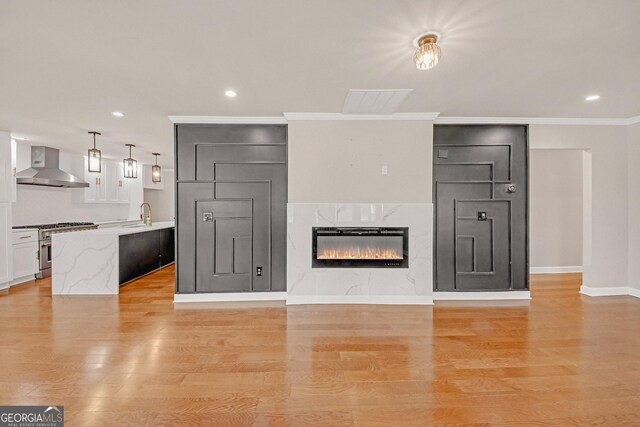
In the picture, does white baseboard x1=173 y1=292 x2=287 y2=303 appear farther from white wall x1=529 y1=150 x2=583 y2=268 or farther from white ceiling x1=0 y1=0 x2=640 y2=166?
white wall x1=529 y1=150 x2=583 y2=268

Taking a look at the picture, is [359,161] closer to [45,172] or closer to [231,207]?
[231,207]

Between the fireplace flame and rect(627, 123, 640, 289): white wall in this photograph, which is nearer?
the fireplace flame

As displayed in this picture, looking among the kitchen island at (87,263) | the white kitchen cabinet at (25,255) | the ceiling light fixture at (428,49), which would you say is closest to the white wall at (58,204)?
the white kitchen cabinet at (25,255)

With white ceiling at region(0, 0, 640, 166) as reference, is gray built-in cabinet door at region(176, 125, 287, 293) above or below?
below

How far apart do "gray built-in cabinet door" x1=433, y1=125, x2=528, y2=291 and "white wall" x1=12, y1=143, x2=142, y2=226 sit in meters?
7.06

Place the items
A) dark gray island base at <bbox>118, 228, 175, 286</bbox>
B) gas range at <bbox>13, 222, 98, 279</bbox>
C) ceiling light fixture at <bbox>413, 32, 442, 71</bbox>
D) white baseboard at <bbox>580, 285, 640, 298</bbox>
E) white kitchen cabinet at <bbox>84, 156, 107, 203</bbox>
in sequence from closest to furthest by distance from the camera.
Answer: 1. ceiling light fixture at <bbox>413, 32, 442, 71</bbox>
2. white baseboard at <bbox>580, 285, 640, 298</bbox>
3. dark gray island base at <bbox>118, 228, 175, 286</bbox>
4. gas range at <bbox>13, 222, 98, 279</bbox>
5. white kitchen cabinet at <bbox>84, 156, 107, 203</bbox>

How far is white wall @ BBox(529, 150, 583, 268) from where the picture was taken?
5484 millimetres

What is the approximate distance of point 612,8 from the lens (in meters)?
1.84

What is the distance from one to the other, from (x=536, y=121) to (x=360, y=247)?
298cm

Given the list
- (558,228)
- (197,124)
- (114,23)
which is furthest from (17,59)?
(558,228)

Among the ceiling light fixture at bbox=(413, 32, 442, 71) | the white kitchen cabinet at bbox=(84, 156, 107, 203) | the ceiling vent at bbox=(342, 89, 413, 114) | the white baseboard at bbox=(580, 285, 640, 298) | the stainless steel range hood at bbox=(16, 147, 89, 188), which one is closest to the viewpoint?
the ceiling light fixture at bbox=(413, 32, 442, 71)

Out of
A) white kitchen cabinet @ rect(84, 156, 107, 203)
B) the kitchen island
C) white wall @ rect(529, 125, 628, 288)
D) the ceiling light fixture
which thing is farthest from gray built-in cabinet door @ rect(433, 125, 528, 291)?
white kitchen cabinet @ rect(84, 156, 107, 203)

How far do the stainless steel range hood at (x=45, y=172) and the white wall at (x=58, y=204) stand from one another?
0.18 meters

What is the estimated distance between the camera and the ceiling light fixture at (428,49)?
208cm
